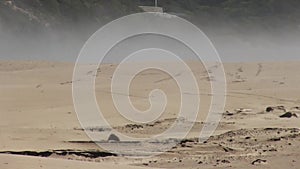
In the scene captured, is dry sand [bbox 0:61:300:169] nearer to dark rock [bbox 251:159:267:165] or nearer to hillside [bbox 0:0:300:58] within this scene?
dark rock [bbox 251:159:267:165]

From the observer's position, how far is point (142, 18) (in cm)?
3319

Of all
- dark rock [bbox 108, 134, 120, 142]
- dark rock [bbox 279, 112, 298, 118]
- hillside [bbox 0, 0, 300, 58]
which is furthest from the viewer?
hillside [bbox 0, 0, 300, 58]

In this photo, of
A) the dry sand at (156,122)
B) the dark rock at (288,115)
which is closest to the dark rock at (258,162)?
the dry sand at (156,122)

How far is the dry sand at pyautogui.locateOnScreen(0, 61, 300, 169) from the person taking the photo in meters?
7.93

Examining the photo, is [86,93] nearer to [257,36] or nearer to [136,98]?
[136,98]

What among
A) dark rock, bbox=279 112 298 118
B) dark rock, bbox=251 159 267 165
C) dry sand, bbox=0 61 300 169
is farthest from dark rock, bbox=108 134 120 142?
dark rock, bbox=279 112 298 118

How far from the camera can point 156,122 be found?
419 inches

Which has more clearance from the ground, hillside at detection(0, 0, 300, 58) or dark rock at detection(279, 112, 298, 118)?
hillside at detection(0, 0, 300, 58)

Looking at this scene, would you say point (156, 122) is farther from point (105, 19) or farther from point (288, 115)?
point (105, 19)

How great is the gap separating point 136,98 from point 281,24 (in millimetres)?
29336

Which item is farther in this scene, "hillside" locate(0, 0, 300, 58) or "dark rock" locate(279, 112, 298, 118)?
"hillside" locate(0, 0, 300, 58)

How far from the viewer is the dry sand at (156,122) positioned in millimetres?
7926

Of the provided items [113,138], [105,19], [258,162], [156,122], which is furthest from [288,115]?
[105,19]

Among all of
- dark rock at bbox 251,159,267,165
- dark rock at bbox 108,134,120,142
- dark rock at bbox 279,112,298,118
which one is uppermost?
dark rock at bbox 279,112,298,118
